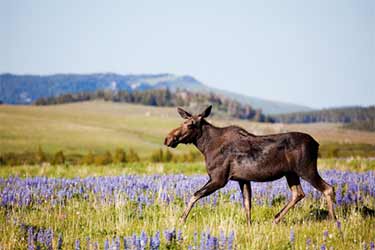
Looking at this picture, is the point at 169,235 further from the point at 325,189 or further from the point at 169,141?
the point at 325,189

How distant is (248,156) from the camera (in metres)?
7.59

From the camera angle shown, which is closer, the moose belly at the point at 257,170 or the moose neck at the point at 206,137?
the moose belly at the point at 257,170

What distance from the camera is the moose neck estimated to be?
7906mm

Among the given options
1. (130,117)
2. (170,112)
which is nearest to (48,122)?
(130,117)

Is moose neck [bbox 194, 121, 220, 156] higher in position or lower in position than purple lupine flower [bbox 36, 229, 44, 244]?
higher

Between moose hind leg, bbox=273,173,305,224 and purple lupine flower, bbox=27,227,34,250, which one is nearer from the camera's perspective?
purple lupine flower, bbox=27,227,34,250

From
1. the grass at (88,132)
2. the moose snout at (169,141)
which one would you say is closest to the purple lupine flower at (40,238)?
the moose snout at (169,141)

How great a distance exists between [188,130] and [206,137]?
32cm

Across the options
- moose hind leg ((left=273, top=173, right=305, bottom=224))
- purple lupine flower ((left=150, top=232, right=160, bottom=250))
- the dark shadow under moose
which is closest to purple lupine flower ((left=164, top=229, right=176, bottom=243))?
purple lupine flower ((left=150, top=232, right=160, bottom=250))

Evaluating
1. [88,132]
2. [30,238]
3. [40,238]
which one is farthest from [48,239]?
[88,132]

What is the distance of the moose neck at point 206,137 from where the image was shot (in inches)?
311

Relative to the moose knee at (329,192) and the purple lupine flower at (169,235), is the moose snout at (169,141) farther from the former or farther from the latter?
the moose knee at (329,192)

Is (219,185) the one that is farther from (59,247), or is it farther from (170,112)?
(170,112)

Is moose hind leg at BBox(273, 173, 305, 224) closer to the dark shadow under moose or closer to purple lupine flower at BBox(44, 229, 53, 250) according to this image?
the dark shadow under moose
